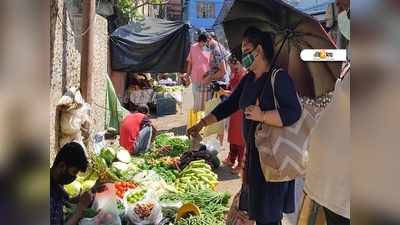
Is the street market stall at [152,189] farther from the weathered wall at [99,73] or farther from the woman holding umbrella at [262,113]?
the weathered wall at [99,73]

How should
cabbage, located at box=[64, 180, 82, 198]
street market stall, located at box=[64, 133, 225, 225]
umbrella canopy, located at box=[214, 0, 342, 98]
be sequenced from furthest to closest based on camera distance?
street market stall, located at box=[64, 133, 225, 225], cabbage, located at box=[64, 180, 82, 198], umbrella canopy, located at box=[214, 0, 342, 98]

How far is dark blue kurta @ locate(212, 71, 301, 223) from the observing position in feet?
10.4

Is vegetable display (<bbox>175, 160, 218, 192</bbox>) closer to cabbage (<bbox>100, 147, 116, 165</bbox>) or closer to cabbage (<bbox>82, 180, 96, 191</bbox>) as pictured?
cabbage (<bbox>100, 147, 116, 165</bbox>)

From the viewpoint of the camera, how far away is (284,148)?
10.4 ft

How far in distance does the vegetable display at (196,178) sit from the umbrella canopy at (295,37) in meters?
2.64

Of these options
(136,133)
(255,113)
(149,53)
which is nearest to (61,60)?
(136,133)

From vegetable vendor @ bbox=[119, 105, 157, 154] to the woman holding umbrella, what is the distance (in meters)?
4.46

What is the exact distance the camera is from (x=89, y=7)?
7.45 meters

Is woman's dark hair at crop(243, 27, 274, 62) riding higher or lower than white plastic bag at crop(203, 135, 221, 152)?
higher

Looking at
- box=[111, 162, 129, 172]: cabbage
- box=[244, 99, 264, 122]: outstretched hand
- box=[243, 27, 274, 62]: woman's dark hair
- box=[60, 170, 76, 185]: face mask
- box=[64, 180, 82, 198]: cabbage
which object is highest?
box=[243, 27, 274, 62]: woman's dark hair

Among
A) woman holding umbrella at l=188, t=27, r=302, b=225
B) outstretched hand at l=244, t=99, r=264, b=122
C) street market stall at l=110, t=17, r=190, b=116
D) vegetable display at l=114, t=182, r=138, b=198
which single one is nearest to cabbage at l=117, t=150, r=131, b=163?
vegetable display at l=114, t=182, r=138, b=198

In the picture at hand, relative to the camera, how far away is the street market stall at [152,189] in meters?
4.68

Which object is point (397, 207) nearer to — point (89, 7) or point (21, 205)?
point (21, 205)

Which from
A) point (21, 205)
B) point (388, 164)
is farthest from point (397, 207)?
point (21, 205)
